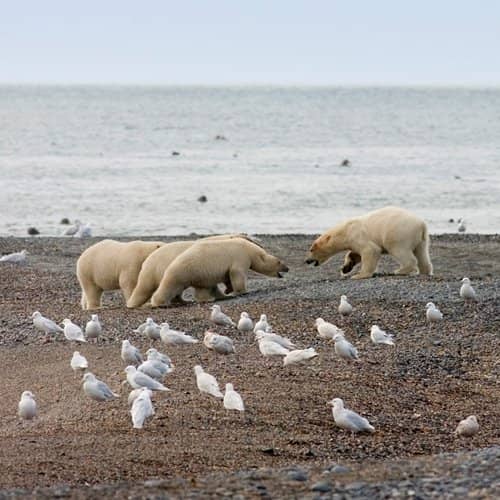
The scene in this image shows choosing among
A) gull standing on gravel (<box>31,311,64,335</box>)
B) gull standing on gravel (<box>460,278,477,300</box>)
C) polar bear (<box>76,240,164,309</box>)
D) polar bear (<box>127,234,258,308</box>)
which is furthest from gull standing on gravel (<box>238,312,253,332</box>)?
polar bear (<box>76,240,164,309</box>)

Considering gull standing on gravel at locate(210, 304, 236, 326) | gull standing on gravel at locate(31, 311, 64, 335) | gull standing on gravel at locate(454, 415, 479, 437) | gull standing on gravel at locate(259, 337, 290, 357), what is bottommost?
gull standing on gravel at locate(31, 311, 64, 335)

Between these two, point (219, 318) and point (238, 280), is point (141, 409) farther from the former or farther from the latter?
point (238, 280)

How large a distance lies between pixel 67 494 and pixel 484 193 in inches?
1433

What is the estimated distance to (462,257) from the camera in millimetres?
24297

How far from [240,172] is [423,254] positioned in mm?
34425

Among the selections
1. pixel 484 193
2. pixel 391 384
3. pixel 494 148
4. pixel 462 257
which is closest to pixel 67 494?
pixel 391 384

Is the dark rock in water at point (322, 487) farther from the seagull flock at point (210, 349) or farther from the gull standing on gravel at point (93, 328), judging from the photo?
the gull standing on gravel at point (93, 328)

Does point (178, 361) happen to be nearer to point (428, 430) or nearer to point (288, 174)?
point (428, 430)

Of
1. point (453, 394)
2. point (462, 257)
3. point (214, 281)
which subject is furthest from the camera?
point (462, 257)

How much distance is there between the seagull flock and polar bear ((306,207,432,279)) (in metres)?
2.71

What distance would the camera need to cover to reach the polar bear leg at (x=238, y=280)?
18750 millimetres

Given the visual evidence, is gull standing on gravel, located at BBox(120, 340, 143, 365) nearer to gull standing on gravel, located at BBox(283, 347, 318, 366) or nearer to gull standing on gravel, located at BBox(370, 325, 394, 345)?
gull standing on gravel, located at BBox(283, 347, 318, 366)

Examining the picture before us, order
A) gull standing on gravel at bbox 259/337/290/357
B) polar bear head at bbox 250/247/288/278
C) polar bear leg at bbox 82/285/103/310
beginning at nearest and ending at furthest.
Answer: gull standing on gravel at bbox 259/337/290/357 < polar bear leg at bbox 82/285/103/310 < polar bear head at bbox 250/247/288/278

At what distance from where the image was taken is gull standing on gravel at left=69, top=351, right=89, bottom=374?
13.6 m
